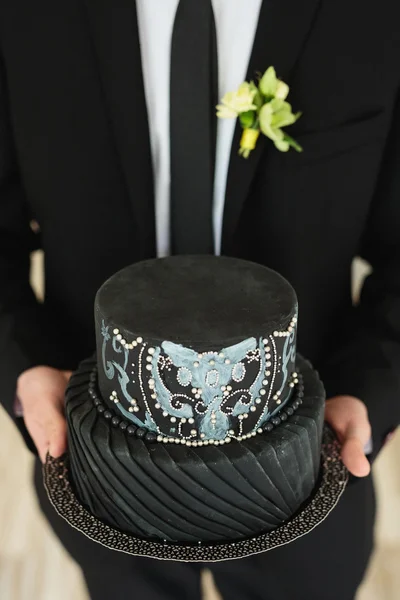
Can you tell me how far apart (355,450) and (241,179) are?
43 centimetres

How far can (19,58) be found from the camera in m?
0.99

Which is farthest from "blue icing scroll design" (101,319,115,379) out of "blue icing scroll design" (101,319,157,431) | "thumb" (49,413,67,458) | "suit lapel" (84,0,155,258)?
"suit lapel" (84,0,155,258)

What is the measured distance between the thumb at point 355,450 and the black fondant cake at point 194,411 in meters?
0.08

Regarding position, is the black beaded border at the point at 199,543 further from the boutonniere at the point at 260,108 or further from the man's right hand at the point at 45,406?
the boutonniere at the point at 260,108

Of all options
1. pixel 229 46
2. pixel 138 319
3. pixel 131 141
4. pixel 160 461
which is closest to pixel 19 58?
pixel 131 141

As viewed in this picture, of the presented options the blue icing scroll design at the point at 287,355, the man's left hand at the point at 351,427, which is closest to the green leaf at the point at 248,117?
the blue icing scroll design at the point at 287,355

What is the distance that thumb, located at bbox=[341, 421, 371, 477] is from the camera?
867 millimetres

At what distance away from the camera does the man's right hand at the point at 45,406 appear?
90cm

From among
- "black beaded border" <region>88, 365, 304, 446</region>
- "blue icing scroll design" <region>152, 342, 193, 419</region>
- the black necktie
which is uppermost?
the black necktie

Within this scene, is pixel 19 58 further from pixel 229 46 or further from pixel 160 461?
pixel 160 461

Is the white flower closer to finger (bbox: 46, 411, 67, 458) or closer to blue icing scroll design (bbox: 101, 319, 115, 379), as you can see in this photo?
blue icing scroll design (bbox: 101, 319, 115, 379)

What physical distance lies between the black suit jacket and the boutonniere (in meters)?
0.06

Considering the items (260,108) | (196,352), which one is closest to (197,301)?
(196,352)

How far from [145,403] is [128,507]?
0.14 m
